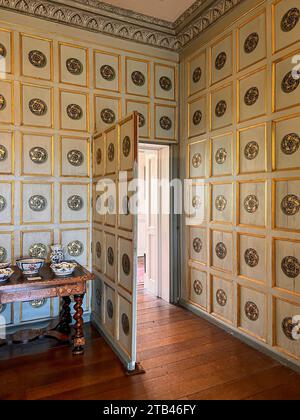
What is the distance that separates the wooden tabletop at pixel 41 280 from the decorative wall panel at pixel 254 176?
1.48m

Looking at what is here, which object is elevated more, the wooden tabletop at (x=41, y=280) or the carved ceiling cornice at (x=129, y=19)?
the carved ceiling cornice at (x=129, y=19)

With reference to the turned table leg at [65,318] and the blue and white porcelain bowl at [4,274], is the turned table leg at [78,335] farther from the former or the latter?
the blue and white porcelain bowl at [4,274]

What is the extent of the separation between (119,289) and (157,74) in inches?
105

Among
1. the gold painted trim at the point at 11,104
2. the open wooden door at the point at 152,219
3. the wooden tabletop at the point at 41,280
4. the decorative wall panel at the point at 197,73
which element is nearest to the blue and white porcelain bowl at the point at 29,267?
the wooden tabletop at the point at 41,280

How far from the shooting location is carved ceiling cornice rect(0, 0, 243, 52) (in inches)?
121

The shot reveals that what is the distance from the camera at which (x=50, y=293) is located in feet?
8.39

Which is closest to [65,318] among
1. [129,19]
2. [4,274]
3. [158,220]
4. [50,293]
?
[50,293]

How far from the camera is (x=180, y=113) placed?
389cm

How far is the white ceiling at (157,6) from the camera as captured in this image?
10.6 feet

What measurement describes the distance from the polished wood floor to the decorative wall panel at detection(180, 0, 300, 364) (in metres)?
0.28

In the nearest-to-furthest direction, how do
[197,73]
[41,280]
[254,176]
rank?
[41,280]
[254,176]
[197,73]

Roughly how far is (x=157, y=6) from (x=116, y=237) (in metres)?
2.61

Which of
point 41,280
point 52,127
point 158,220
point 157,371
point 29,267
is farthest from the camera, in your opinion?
point 158,220

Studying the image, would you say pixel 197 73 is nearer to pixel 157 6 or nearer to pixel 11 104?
pixel 157 6
